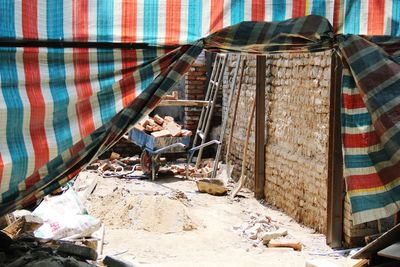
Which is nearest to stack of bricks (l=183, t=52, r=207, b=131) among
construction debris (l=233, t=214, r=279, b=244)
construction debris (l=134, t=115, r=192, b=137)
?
construction debris (l=134, t=115, r=192, b=137)

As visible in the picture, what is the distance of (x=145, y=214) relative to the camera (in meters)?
8.79

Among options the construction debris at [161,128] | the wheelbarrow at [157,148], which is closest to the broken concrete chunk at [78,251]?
the wheelbarrow at [157,148]

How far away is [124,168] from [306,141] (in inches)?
229

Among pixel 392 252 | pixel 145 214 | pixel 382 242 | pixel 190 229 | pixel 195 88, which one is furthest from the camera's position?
pixel 195 88

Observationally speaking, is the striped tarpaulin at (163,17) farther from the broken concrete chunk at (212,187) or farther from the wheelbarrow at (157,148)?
the wheelbarrow at (157,148)

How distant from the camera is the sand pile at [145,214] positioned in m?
8.55

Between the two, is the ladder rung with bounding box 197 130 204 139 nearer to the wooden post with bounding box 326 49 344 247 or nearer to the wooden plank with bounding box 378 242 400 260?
the wooden post with bounding box 326 49 344 247

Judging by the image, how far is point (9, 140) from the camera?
367cm

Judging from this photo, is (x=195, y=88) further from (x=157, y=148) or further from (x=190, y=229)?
(x=190, y=229)

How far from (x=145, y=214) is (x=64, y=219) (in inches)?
Result: 80.6

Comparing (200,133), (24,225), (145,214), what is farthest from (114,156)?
(24,225)

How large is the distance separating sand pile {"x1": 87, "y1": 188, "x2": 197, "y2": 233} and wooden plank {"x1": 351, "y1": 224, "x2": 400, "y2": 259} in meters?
3.72

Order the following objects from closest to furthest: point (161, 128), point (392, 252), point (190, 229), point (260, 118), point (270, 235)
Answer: point (392, 252), point (270, 235), point (190, 229), point (260, 118), point (161, 128)

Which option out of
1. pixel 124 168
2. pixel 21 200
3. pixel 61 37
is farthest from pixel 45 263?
pixel 124 168
